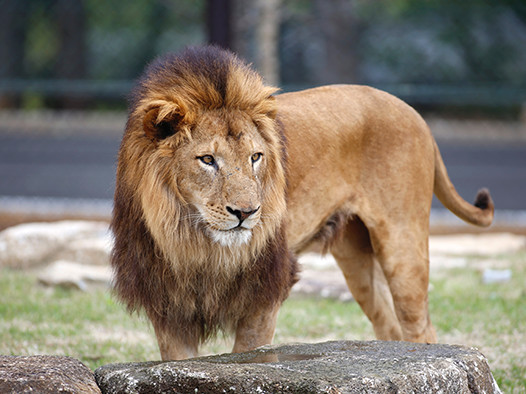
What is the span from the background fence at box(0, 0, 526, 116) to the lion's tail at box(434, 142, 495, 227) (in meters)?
9.14

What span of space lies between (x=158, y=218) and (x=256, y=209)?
1.49 ft

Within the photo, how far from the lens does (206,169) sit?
3256 millimetres

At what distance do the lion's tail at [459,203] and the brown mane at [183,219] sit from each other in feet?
4.71

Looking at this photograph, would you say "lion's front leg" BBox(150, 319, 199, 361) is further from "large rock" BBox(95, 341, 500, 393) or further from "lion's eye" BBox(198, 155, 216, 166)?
"lion's eye" BBox(198, 155, 216, 166)

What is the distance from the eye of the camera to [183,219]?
11.0ft

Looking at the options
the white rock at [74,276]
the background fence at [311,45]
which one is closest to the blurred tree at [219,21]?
the white rock at [74,276]

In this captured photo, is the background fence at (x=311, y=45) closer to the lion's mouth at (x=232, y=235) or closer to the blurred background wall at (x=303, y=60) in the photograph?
the blurred background wall at (x=303, y=60)

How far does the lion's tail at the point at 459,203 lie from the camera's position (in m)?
4.66

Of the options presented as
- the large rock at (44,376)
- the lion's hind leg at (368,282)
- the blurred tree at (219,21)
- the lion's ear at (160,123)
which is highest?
the blurred tree at (219,21)

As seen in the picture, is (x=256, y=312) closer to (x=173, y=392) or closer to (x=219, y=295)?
(x=219, y=295)

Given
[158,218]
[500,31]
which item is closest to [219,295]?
[158,218]

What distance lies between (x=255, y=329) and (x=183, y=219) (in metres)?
0.65

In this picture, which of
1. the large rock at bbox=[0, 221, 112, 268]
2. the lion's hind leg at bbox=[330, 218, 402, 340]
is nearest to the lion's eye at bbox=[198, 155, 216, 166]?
the lion's hind leg at bbox=[330, 218, 402, 340]

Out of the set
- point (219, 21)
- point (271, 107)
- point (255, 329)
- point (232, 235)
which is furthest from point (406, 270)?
point (219, 21)
